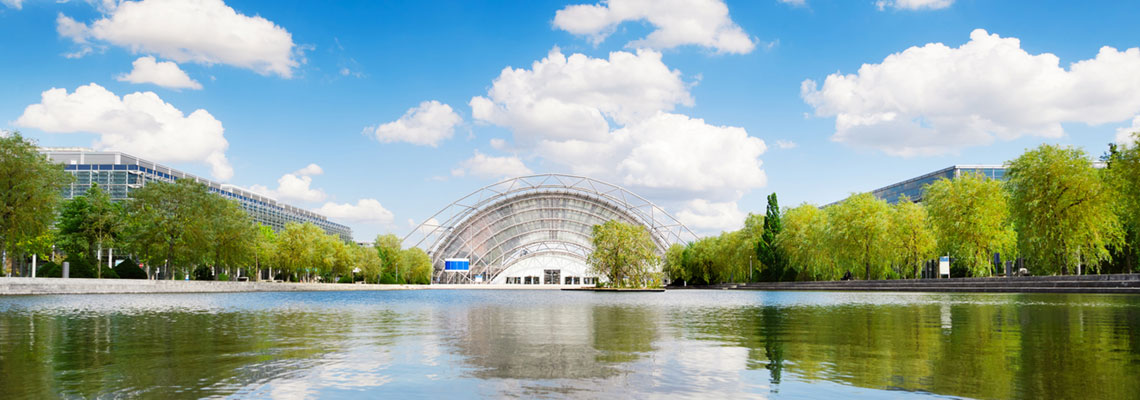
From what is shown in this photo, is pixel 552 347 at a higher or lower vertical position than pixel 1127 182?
lower

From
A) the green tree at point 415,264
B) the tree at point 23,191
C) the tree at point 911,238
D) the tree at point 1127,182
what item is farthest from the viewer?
the green tree at point 415,264

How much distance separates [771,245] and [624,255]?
29282 mm

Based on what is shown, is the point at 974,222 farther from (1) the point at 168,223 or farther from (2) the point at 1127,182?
(1) the point at 168,223

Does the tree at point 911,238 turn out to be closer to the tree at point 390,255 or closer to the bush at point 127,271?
the bush at point 127,271

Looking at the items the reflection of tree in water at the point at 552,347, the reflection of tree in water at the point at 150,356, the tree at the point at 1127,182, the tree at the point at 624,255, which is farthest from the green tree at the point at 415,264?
the reflection of tree in water at the point at 552,347

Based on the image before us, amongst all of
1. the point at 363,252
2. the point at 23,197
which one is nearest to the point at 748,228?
the point at 363,252

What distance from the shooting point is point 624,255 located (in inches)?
3226

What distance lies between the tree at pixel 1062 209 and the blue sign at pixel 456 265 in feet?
412

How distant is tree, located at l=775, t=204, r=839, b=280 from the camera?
84.8 metres

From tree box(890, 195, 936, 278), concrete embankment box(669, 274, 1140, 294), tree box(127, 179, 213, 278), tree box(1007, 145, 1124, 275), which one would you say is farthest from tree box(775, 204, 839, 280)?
tree box(127, 179, 213, 278)

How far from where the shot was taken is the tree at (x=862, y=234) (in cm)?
7556

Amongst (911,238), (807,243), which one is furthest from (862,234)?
(807,243)

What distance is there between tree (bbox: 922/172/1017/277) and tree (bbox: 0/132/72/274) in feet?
231

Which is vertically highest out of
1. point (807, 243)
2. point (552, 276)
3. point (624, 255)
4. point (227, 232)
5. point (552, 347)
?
point (227, 232)
